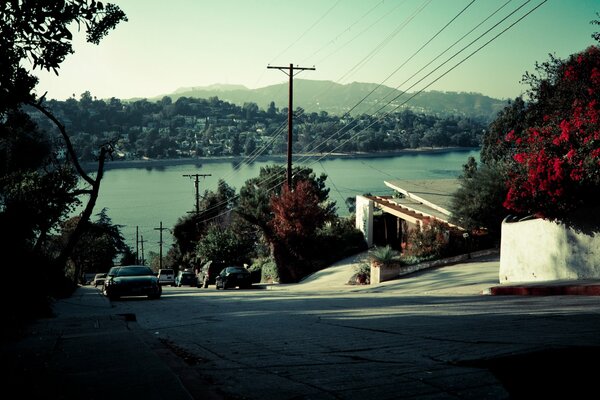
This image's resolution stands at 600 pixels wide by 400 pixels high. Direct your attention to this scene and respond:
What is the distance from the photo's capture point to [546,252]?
22297 millimetres

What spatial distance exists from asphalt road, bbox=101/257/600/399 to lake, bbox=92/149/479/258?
46.7 m

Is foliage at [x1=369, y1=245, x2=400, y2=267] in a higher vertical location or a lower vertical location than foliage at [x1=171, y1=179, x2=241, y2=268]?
lower

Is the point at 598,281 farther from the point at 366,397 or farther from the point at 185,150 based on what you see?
the point at 185,150

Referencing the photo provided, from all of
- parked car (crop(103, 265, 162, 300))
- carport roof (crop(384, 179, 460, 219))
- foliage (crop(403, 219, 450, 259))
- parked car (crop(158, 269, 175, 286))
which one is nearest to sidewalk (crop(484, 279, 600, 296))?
foliage (crop(403, 219, 450, 259))

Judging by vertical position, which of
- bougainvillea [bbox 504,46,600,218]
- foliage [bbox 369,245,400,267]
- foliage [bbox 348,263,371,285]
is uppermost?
bougainvillea [bbox 504,46,600,218]

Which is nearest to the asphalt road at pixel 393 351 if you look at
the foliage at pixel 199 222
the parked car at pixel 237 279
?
the parked car at pixel 237 279

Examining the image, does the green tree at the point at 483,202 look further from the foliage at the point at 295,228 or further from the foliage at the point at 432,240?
the foliage at the point at 295,228

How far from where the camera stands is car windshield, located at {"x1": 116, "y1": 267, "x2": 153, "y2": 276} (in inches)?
1083

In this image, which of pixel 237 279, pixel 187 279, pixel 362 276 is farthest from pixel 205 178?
pixel 362 276

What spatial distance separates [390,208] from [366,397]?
3845cm

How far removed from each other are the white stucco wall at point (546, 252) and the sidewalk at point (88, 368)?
14609 mm

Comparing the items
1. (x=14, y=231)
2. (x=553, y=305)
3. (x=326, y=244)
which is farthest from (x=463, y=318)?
(x=326, y=244)

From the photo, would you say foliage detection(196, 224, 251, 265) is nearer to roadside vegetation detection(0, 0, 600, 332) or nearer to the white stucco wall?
roadside vegetation detection(0, 0, 600, 332)

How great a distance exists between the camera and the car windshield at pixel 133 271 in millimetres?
27516
